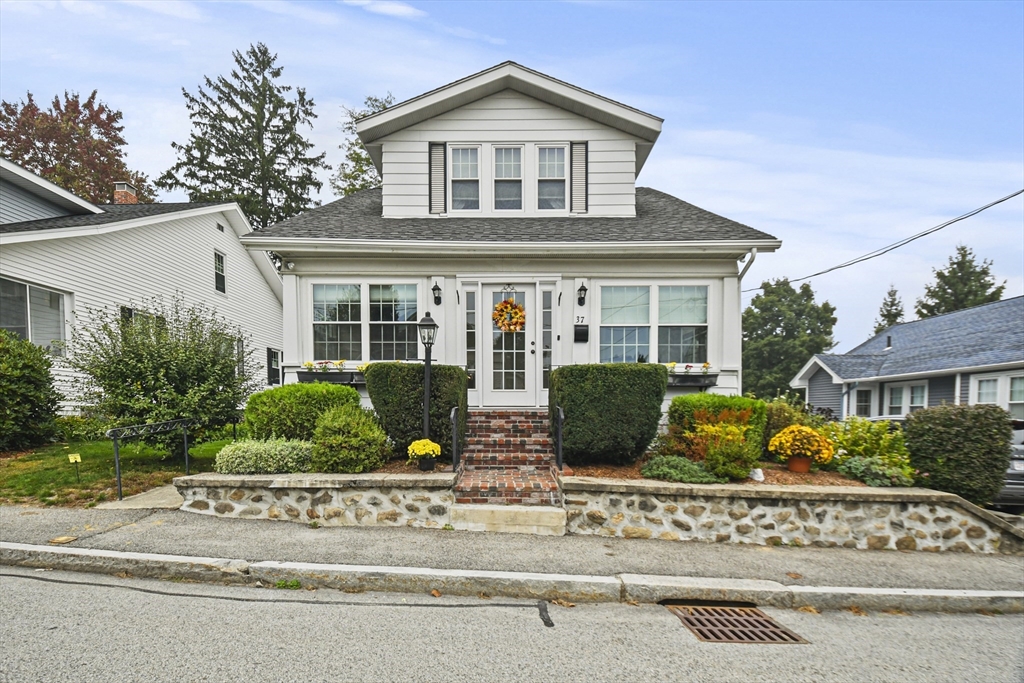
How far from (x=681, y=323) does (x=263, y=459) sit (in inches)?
272

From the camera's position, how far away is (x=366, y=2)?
8.23 metres

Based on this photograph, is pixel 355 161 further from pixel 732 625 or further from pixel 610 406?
pixel 732 625

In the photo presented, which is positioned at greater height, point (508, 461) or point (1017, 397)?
point (508, 461)

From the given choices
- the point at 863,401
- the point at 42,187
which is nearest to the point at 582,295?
the point at 42,187

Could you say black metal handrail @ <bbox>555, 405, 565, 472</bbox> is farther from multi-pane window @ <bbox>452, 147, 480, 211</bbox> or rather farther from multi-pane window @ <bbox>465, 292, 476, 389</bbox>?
multi-pane window @ <bbox>452, 147, 480, 211</bbox>

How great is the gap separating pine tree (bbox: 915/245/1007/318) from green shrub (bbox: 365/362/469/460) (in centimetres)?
4092

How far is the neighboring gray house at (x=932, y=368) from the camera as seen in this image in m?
15.2

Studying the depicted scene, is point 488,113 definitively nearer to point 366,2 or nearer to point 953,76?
point 366,2

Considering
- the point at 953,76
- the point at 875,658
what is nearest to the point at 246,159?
the point at 953,76

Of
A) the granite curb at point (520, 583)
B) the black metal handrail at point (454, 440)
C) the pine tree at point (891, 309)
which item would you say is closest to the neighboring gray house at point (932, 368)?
the granite curb at point (520, 583)

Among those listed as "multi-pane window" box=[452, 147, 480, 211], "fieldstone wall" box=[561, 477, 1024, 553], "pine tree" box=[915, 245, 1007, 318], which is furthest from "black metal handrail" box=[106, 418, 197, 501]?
"pine tree" box=[915, 245, 1007, 318]

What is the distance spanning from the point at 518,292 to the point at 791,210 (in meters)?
14.1

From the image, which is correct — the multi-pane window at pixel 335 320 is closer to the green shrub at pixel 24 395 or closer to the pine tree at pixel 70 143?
the green shrub at pixel 24 395

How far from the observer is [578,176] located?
32.6 ft
